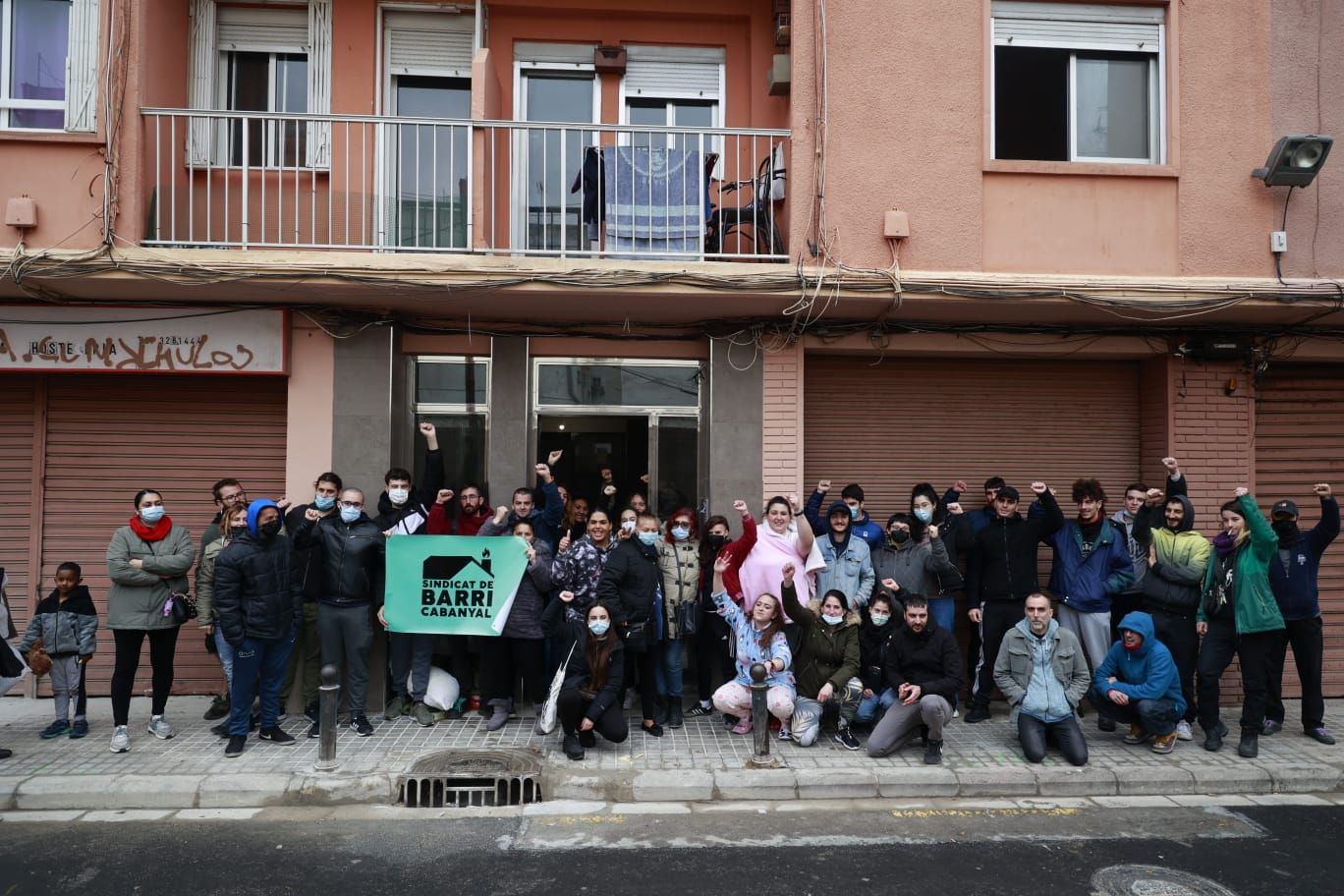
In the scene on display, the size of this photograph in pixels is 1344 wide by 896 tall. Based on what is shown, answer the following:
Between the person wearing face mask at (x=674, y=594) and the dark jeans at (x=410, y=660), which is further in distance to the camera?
the dark jeans at (x=410, y=660)

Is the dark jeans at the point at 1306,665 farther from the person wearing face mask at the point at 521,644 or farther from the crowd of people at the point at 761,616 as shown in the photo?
the person wearing face mask at the point at 521,644

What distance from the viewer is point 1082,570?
759 cm

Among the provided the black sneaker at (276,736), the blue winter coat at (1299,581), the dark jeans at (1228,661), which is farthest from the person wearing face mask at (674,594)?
the blue winter coat at (1299,581)

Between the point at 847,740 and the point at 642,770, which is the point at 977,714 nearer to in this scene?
the point at 847,740

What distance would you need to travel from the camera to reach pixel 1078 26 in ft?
27.2

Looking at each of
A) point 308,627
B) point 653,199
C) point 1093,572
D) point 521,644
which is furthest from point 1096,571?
point 308,627

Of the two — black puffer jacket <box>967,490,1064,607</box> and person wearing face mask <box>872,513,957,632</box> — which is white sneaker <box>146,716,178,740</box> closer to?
person wearing face mask <box>872,513,957,632</box>

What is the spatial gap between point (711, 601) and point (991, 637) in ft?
8.46

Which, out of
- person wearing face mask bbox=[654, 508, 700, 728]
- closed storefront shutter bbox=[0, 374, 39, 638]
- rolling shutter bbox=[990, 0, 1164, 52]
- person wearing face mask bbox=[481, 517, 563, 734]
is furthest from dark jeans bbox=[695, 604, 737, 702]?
closed storefront shutter bbox=[0, 374, 39, 638]

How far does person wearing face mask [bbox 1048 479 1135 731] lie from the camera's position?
7.52 metres

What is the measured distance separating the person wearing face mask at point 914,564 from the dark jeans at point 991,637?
0.38 meters

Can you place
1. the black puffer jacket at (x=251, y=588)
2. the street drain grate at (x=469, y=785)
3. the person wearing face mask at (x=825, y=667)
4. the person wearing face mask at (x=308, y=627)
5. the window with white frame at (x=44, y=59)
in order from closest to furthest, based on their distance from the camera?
the street drain grate at (x=469, y=785) < the black puffer jacket at (x=251, y=588) < the person wearing face mask at (x=825, y=667) < the person wearing face mask at (x=308, y=627) < the window with white frame at (x=44, y=59)

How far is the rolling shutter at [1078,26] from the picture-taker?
8.24 meters

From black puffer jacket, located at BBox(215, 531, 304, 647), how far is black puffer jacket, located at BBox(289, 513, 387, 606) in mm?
375
